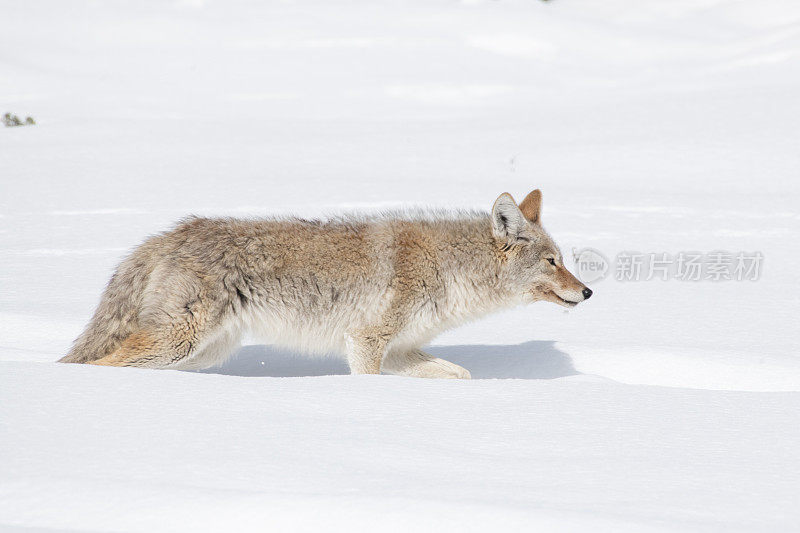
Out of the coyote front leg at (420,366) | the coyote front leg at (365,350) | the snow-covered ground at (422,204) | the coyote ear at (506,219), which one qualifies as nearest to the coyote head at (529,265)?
the coyote ear at (506,219)

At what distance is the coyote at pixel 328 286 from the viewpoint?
5.06 meters

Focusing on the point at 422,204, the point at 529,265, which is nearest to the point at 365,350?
the point at 529,265

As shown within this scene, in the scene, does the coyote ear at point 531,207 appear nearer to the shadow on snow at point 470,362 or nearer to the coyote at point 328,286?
the coyote at point 328,286

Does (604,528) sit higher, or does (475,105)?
(475,105)

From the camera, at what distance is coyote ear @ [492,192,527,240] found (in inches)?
231

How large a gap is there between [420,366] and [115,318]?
2021 mm

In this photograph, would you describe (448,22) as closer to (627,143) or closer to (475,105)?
(475,105)

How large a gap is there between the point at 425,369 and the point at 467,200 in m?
3.99

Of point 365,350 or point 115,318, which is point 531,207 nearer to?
point 365,350

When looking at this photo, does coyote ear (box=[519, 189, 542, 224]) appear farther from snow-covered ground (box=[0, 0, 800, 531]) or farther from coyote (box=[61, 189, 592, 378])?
snow-covered ground (box=[0, 0, 800, 531])

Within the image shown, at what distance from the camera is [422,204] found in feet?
30.0

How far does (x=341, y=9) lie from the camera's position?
24.8 meters

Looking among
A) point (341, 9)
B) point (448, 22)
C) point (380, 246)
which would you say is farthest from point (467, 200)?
point (341, 9)

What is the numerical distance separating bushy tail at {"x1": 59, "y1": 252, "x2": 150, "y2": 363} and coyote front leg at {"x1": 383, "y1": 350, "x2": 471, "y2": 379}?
181 cm
